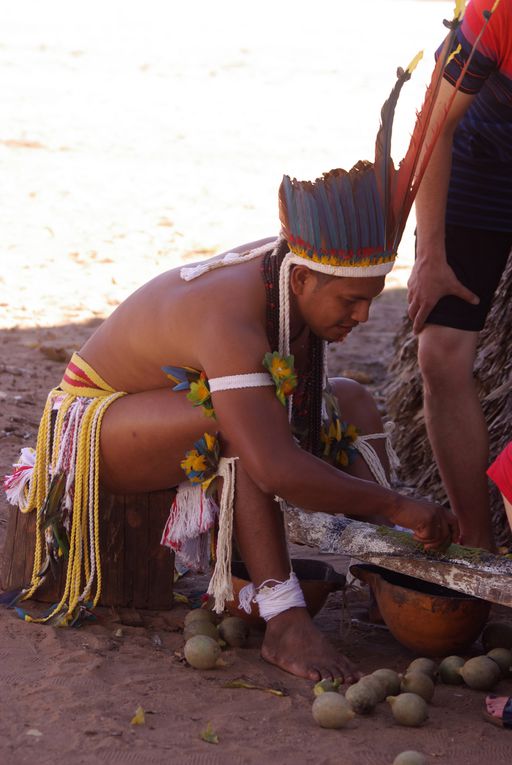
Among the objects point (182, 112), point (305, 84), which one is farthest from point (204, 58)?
point (182, 112)

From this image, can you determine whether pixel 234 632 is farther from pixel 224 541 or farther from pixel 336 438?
pixel 336 438

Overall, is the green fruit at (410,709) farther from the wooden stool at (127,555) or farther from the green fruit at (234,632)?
the wooden stool at (127,555)

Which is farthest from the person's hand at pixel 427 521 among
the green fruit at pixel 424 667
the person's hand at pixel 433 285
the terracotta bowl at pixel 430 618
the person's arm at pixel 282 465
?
the person's hand at pixel 433 285

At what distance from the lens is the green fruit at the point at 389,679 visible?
2.94 m

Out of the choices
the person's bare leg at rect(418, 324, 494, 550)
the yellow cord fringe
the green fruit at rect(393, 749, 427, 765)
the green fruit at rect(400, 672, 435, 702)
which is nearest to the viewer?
the green fruit at rect(393, 749, 427, 765)

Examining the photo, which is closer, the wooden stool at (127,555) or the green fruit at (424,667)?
the green fruit at (424,667)

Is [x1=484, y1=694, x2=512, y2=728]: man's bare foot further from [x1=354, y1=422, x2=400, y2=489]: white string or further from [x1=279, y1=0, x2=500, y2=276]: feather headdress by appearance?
[x1=279, y1=0, x2=500, y2=276]: feather headdress

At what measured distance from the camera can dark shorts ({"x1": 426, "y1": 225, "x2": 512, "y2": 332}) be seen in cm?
358

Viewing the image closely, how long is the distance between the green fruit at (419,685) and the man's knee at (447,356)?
3.34 ft

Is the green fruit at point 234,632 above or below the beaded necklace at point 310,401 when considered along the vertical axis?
below

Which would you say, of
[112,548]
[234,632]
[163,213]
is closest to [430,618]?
[234,632]

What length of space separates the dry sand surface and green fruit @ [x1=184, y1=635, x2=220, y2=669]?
3cm

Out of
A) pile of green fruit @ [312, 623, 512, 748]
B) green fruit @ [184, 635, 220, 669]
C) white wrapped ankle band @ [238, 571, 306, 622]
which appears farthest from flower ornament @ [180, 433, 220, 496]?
pile of green fruit @ [312, 623, 512, 748]

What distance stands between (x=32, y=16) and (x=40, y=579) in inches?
643
